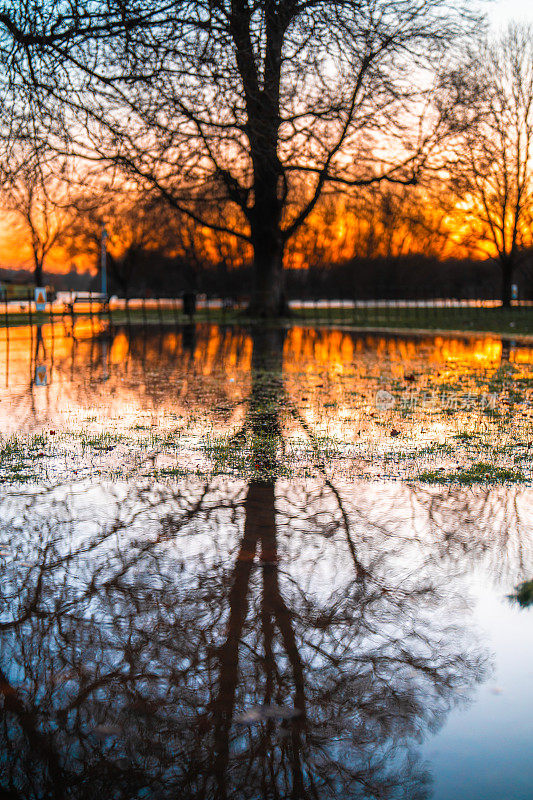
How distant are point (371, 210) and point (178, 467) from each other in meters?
26.8

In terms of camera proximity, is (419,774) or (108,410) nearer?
(419,774)

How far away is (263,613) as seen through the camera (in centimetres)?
357

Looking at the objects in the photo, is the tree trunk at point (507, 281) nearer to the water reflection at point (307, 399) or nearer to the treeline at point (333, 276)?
the treeline at point (333, 276)

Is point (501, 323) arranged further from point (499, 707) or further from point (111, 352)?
point (499, 707)

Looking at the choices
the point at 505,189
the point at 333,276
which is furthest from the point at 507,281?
the point at 333,276

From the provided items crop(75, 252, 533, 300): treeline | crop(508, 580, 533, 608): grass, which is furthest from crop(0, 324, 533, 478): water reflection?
crop(75, 252, 533, 300): treeline

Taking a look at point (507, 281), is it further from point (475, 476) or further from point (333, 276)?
point (475, 476)

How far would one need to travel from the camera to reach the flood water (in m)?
2.50

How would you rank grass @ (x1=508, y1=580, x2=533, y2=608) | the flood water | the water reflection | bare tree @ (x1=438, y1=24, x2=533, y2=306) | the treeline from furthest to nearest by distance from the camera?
the treeline
bare tree @ (x1=438, y1=24, x2=533, y2=306)
the water reflection
grass @ (x1=508, y1=580, x2=533, y2=608)
the flood water

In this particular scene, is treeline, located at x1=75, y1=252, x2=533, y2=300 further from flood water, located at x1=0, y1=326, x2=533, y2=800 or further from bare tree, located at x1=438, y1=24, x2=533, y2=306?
flood water, located at x1=0, y1=326, x2=533, y2=800

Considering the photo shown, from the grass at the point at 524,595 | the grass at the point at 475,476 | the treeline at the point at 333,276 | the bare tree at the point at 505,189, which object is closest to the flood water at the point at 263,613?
the grass at the point at 524,595

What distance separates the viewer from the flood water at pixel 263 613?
2504 mm

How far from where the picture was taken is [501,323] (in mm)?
30594

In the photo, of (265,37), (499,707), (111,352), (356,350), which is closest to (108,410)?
(265,37)
